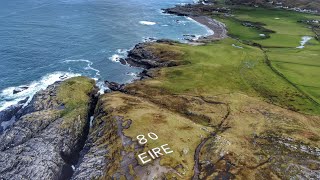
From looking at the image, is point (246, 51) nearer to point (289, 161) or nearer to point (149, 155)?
point (289, 161)

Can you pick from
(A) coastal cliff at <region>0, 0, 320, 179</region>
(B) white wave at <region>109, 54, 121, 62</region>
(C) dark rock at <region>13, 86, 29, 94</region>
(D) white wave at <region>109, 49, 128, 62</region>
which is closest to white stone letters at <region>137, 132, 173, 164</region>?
(A) coastal cliff at <region>0, 0, 320, 179</region>

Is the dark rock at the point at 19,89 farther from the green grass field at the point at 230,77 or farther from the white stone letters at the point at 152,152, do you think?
the white stone letters at the point at 152,152

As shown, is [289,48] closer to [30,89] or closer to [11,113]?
[30,89]

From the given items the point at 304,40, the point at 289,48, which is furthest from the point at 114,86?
the point at 304,40

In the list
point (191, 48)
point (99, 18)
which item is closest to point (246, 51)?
point (191, 48)

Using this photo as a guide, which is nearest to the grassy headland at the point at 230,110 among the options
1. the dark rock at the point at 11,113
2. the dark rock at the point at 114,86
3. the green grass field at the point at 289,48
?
the green grass field at the point at 289,48

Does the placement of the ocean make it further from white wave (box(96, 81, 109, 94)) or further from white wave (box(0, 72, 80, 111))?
white wave (box(96, 81, 109, 94))

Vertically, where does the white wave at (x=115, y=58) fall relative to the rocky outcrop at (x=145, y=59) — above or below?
below
